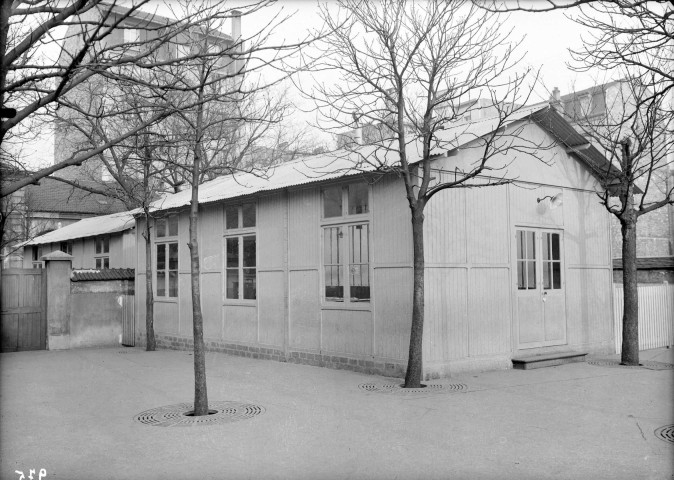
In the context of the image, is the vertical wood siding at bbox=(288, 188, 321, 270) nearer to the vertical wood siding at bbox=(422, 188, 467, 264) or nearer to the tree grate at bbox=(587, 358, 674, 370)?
the vertical wood siding at bbox=(422, 188, 467, 264)

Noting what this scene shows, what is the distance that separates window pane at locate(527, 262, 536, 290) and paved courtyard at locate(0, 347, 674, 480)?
157cm

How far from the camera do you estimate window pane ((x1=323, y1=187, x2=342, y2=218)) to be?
11703 mm

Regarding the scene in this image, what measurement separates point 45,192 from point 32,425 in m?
31.4

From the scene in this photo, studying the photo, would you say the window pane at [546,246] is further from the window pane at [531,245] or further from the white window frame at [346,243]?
the white window frame at [346,243]

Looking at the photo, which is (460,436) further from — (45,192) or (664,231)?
(45,192)

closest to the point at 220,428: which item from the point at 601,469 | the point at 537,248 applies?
the point at 601,469

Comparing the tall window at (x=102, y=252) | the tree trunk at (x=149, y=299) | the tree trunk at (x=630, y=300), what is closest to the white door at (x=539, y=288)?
the tree trunk at (x=630, y=300)

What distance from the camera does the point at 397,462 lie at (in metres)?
5.88

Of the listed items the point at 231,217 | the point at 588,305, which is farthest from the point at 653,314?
the point at 231,217

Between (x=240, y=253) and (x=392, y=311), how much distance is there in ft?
15.1

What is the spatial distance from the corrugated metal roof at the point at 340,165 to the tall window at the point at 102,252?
26.2 ft

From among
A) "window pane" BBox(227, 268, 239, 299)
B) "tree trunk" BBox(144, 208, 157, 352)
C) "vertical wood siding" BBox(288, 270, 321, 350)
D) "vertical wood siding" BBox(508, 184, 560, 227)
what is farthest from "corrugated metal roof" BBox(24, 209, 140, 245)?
"vertical wood siding" BBox(508, 184, 560, 227)

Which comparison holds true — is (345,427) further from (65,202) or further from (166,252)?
(65,202)

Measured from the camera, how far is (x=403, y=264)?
10.4 m
